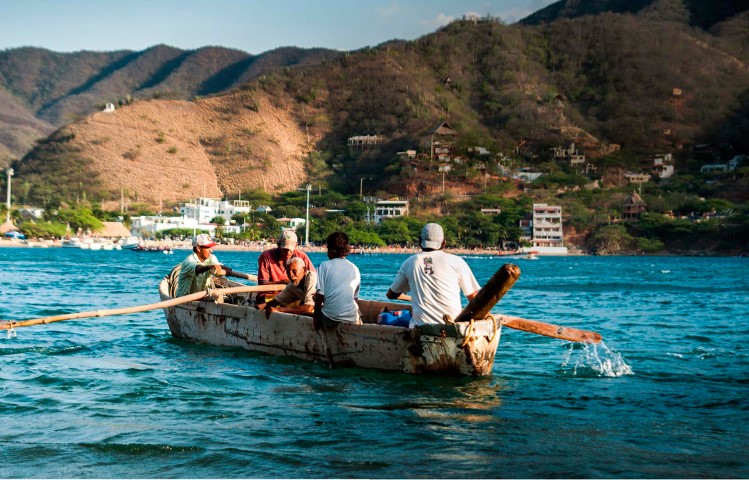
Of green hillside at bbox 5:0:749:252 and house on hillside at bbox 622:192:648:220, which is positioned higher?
green hillside at bbox 5:0:749:252

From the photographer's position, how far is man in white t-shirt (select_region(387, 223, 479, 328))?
950 centimetres

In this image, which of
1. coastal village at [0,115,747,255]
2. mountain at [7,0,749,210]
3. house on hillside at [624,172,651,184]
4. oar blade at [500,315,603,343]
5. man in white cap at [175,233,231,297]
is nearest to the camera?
oar blade at [500,315,603,343]

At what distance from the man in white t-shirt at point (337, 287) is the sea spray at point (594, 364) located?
3.45 metres

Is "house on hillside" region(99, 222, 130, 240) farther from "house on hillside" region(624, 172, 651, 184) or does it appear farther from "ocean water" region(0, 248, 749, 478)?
"ocean water" region(0, 248, 749, 478)

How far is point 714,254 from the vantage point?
123 metres

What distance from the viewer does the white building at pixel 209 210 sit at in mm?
134750

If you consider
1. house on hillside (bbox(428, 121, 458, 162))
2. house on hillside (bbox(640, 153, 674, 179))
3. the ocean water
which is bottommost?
the ocean water

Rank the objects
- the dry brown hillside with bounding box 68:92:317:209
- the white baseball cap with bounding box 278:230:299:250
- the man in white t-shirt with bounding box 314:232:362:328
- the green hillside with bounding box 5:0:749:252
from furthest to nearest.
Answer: the dry brown hillside with bounding box 68:92:317:209 → the green hillside with bounding box 5:0:749:252 → the white baseball cap with bounding box 278:230:299:250 → the man in white t-shirt with bounding box 314:232:362:328

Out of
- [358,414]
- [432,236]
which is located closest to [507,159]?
[432,236]

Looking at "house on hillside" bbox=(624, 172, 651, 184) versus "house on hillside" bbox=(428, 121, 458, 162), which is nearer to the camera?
"house on hillside" bbox=(428, 121, 458, 162)

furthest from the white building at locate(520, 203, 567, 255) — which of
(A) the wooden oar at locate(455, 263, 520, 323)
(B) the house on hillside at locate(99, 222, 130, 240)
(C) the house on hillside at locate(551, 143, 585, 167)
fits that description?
(A) the wooden oar at locate(455, 263, 520, 323)

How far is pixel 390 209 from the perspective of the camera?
136 meters

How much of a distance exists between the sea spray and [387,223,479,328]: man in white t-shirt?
2.92 m

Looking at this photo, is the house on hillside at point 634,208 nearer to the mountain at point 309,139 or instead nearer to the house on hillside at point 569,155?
the mountain at point 309,139
